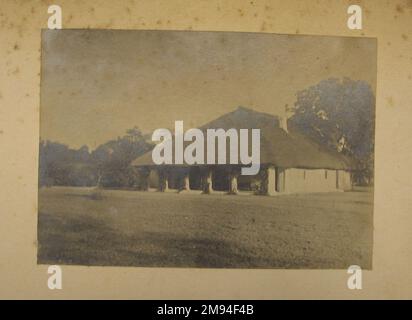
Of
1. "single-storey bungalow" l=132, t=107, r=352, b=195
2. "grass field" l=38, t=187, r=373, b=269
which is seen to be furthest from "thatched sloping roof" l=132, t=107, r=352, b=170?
"grass field" l=38, t=187, r=373, b=269

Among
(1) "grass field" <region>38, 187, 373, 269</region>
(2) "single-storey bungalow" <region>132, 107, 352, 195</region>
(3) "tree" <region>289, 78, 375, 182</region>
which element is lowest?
(1) "grass field" <region>38, 187, 373, 269</region>

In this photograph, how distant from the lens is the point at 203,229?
2.59m

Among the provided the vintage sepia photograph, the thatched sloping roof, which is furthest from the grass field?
the thatched sloping roof

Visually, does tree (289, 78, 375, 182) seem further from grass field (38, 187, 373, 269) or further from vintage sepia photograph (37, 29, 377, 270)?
grass field (38, 187, 373, 269)

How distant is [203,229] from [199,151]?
0.48 metres

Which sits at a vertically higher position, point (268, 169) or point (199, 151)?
point (199, 151)

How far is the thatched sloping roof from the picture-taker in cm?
259

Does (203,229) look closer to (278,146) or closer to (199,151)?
(199,151)

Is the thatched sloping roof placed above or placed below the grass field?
above

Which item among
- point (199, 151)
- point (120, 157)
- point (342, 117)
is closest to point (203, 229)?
point (199, 151)

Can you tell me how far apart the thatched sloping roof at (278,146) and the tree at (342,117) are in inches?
2.2
